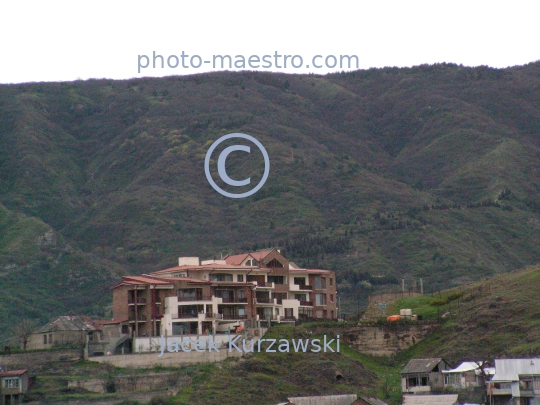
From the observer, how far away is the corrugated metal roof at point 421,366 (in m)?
85.3

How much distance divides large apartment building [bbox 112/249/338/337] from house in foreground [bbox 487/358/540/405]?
26.4m

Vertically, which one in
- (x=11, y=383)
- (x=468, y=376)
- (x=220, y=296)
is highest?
(x=220, y=296)

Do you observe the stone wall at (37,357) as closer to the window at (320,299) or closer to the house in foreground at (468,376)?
the window at (320,299)

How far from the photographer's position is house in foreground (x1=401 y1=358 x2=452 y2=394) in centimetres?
8406

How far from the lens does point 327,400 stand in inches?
3223

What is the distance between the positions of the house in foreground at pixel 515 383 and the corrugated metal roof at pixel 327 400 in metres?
9.86

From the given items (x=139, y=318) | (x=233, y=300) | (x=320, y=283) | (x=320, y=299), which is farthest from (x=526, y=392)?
(x=320, y=283)

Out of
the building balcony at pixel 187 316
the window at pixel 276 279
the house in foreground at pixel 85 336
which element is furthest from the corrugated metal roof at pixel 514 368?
the window at pixel 276 279

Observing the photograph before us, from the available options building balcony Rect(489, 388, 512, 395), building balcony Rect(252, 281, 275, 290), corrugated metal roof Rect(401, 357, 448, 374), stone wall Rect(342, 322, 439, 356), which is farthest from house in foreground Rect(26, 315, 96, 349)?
building balcony Rect(489, 388, 512, 395)

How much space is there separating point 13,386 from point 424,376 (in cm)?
3072

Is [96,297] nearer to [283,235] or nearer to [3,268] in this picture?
[3,268]

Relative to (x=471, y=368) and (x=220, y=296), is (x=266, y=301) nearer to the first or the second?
(x=220, y=296)

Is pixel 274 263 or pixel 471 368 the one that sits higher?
pixel 274 263

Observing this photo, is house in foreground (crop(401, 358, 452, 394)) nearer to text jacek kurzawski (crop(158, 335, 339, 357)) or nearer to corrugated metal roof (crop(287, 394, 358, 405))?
corrugated metal roof (crop(287, 394, 358, 405))
